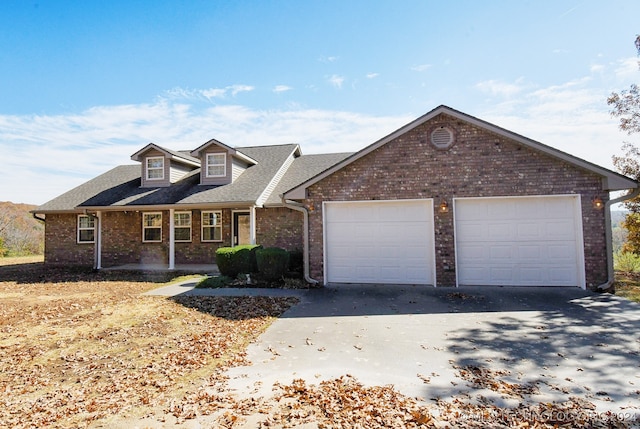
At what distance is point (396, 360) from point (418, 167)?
656 cm

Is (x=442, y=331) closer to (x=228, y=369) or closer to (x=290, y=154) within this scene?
(x=228, y=369)

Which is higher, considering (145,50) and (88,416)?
(145,50)

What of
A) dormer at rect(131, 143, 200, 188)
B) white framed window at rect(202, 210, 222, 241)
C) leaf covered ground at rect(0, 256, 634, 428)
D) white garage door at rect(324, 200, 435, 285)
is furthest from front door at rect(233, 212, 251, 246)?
leaf covered ground at rect(0, 256, 634, 428)

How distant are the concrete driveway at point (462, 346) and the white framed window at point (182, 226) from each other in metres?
9.71

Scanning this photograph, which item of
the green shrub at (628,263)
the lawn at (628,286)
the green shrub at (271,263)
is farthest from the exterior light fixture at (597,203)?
the green shrub at (271,263)

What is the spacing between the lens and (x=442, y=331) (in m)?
6.37

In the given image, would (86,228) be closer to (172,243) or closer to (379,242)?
(172,243)

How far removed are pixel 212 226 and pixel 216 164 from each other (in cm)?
314

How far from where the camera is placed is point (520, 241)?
965cm

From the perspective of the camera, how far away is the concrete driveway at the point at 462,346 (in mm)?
4152

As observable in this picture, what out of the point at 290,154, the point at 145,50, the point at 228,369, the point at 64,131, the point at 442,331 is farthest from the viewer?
the point at 290,154

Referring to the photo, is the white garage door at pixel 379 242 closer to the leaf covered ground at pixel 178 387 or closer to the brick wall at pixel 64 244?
the leaf covered ground at pixel 178 387

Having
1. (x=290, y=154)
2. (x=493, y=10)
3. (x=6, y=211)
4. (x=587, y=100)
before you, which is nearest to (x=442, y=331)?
(x=493, y=10)

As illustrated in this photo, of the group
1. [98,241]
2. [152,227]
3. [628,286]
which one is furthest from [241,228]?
[628,286]
